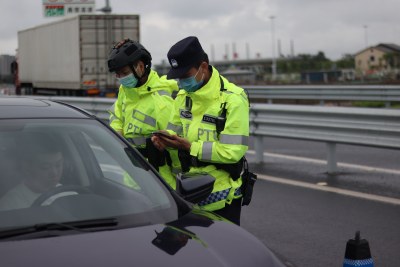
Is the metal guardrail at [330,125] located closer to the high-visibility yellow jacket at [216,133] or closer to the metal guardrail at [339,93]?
the high-visibility yellow jacket at [216,133]

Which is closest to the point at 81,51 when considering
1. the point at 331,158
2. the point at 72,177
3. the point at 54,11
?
the point at 54,11

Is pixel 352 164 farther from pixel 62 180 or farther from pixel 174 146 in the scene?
pixel 62 180

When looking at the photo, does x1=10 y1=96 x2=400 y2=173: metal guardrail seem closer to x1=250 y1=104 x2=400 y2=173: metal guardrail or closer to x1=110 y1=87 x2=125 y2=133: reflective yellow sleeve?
x1=250 y1=104 x2=400 y2=173: metal guardrail

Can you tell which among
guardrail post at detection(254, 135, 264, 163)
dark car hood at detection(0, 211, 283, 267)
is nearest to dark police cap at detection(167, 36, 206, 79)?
dark car hood at detection(0, 211, 283, 267)

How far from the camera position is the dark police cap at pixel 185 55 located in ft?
15.6

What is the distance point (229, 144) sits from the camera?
4660 mm

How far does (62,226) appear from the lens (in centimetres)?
358

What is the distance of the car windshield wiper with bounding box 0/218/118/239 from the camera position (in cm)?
350

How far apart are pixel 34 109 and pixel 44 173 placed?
0.48 metres

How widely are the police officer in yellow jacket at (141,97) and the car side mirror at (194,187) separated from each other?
1162 millimetres

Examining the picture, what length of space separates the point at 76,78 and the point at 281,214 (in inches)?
913

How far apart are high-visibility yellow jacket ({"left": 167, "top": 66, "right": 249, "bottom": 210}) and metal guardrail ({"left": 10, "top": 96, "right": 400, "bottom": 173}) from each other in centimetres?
507

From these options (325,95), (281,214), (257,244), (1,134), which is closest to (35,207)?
(1,134)

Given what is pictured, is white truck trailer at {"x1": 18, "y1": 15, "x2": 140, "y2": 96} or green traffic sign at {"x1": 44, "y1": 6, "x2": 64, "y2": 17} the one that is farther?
green traffic sign at {"x1": 44, "y1": 6, "x2": 64, "y2": 17}
